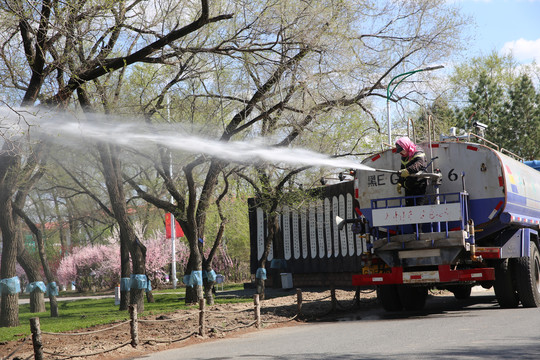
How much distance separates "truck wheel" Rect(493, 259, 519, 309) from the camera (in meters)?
13.6

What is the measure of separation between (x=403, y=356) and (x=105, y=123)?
11.2 m

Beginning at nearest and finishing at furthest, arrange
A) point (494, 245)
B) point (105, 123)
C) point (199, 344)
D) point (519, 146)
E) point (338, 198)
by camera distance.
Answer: point (199, 344) < point (494, 245) < point (105, 123) < point (338, 198) < point (519, 146)

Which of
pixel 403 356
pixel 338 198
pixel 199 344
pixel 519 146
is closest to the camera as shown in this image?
pixel 403 356

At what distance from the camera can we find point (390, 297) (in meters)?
14.9

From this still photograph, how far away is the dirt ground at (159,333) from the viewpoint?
10.5m

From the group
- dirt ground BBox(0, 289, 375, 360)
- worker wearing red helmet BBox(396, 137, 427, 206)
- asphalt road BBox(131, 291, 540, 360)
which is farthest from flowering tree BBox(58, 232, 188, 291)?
worker wearing red helmet BBox(396, 137, 427, 206)

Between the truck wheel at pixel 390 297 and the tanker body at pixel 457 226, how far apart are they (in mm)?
1203

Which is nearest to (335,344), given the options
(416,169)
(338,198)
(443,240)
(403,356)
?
(403,356)

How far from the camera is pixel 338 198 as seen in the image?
23.2m

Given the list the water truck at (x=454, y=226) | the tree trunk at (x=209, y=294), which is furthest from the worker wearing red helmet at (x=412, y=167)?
the tree trunk at (x=209, y=294)

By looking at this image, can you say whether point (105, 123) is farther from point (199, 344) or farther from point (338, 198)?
point (338, 198)

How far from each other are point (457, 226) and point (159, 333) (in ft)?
21.0

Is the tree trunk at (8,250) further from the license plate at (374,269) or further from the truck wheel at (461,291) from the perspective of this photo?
the truck wheel at (461,291)

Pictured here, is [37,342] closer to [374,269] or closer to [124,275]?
[374,269]
